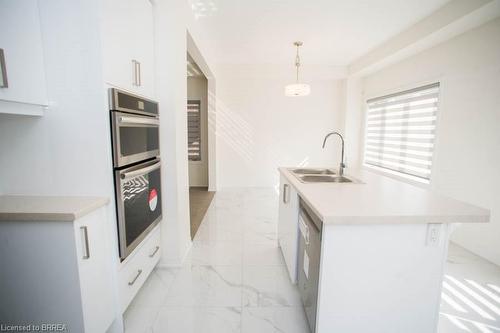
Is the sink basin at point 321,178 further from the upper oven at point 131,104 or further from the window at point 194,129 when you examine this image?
the window at point 194,129

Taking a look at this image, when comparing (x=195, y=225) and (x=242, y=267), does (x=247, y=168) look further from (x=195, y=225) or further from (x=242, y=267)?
(x=242, y=267)

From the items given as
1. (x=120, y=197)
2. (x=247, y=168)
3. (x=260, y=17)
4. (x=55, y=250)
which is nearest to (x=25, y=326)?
(x=55, y=250)

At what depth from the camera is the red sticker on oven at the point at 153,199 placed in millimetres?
1802

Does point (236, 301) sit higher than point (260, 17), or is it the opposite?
point (260, 17)

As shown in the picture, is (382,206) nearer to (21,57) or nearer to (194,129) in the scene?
(21,57)

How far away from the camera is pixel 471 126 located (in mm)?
2547

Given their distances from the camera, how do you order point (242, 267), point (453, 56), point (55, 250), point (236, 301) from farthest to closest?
point (453, 56), point (242, 267), point (236, 301), point (55, 250)

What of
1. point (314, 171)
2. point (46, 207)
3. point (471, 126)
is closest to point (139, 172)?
point (46, 207)

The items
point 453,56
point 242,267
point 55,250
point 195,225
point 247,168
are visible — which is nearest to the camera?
point 55,250

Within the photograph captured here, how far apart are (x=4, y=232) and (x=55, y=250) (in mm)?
260

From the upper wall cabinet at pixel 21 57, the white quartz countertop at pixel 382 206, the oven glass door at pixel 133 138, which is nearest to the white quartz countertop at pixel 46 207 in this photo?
the oven glass door at pixel 133 138

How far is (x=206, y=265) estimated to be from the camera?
2.22 metres

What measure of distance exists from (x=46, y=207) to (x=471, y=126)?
3785 millimetres

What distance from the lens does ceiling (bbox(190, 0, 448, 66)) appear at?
2.62 metres
